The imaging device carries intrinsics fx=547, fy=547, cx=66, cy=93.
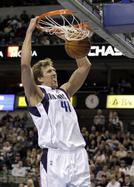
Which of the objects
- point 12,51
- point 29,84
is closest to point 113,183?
point 29,84

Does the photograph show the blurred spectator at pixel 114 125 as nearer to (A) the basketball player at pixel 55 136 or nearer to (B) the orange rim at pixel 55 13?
(B) the orange rim at pixel 55 13

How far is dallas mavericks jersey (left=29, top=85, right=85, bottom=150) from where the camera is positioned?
4734 mm

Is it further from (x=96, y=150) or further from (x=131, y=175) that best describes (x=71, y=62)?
(x=131, y=175)

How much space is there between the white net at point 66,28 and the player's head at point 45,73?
56 centimetres

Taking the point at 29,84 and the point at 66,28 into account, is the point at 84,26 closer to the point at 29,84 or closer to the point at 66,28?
the point at 66,28

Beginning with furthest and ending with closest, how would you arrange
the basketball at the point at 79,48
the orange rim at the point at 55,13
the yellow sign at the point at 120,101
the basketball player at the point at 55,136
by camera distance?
the yellow sign at the point at 120,101
the basketball at the point at 79,48
the orange rim at the point at 55,13
the basketball player at the point at 55,136

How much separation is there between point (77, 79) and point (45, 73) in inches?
19.7

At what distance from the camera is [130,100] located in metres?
23.3

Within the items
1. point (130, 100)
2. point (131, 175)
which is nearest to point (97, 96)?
point (130, 100)

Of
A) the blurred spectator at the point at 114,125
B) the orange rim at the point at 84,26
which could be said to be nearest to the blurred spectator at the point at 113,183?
the blurred spectator at the point at 114,125

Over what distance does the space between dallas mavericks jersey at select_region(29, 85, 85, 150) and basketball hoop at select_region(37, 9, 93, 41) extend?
0.88m

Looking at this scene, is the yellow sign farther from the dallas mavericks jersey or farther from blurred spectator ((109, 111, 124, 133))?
the dallas mavericks jersey

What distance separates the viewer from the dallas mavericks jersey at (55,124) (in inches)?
186

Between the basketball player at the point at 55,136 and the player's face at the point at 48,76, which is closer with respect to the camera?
the basketball player at the point at 55,136
